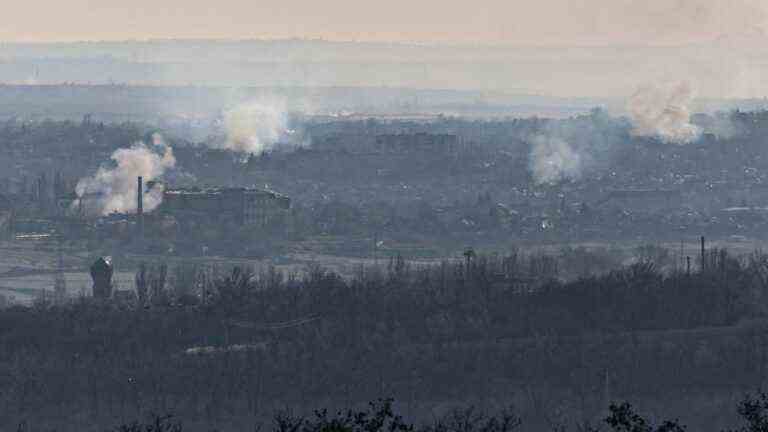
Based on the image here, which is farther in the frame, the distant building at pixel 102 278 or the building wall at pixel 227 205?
the building wall at pixel 227 205

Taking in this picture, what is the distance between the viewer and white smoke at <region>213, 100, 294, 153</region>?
139250mm

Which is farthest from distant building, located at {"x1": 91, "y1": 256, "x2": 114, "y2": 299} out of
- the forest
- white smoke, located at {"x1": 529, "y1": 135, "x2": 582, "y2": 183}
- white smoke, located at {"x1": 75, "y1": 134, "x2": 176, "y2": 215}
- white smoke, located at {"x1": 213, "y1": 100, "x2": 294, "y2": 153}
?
white smoke, located at {"x1": 213, "y1": 100, "x2": 294, "y2": 153}

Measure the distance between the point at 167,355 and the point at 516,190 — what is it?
70681 mm

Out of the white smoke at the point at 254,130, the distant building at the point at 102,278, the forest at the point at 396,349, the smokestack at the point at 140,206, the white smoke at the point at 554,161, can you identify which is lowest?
the forest at the point at 396,349

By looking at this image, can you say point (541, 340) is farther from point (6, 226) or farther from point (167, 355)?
point (6, 226)

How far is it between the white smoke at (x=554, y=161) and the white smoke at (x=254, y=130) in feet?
44.8

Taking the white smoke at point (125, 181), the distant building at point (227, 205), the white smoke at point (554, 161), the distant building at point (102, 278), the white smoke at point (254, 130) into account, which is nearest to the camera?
the distant building at point (102, 278)

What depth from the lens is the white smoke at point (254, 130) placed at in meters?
139

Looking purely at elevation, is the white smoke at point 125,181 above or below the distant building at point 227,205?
above

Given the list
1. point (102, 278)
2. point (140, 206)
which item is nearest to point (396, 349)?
point (102, 278)

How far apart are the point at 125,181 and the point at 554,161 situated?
29493 mm

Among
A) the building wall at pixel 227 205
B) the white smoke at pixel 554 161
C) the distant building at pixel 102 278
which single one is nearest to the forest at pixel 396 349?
the distant building at pixel 102 278

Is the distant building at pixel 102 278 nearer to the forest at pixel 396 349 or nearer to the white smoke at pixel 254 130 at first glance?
the forest at pixel 396 349

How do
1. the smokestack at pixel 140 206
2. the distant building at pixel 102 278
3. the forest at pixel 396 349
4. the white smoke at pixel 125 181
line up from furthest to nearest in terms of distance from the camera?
the white smoke at pixel 125 181 < the smokestack at pixel 140 206 < the distant building at pixel 102 278 < the forest at pixel 396 349
